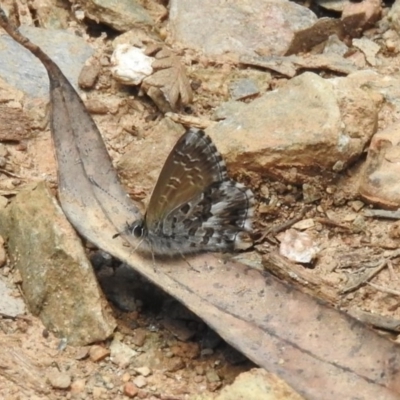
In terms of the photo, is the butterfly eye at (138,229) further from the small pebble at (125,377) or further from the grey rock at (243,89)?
the grey rock at (243,89)

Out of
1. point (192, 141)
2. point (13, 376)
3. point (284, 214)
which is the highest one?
point (192, 141)

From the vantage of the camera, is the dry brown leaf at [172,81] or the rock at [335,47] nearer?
the dry brown leaf at [172,81]

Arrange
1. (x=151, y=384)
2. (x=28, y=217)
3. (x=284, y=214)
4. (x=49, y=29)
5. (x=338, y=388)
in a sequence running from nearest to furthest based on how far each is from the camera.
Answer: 1. (x=338, y=388)
2. (x=151, y=384)
3. (x=28, y=217)
4. (x=284, y=214)
5. (x=49, y=29)

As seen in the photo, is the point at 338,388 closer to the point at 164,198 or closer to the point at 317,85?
the point at 164,198

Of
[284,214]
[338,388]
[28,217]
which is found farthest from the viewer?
[284,214]

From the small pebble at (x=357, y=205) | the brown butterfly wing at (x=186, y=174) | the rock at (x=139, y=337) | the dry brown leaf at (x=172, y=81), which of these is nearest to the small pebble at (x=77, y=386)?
the rock at (x=139, y=337)

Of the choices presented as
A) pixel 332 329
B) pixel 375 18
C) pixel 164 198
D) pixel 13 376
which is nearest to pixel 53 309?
pixel 13 376

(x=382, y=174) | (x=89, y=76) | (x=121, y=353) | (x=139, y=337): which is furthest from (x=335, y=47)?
(x=121, y=353)
